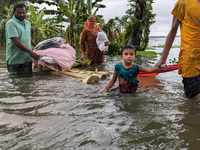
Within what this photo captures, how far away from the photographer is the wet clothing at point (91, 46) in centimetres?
650

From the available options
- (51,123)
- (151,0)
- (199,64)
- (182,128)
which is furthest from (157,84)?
(151,0)

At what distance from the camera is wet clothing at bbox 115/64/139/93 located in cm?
302

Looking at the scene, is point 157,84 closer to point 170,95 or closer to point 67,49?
point 170,95

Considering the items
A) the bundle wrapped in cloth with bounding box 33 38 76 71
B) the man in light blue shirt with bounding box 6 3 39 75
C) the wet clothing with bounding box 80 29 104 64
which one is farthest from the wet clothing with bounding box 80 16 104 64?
the man in light blue shirt with bounding box 6 3 39 75

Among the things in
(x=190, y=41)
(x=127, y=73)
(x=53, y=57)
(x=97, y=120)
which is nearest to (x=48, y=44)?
(x=53, y=57)

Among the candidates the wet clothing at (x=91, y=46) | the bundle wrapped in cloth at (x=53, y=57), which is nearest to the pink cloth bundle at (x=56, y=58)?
the bundle wrapped in cloth at (x=53, y=57)

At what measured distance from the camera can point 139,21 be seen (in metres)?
9.58

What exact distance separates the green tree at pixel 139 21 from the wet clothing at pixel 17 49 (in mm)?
6195

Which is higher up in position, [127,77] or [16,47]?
[16,47]

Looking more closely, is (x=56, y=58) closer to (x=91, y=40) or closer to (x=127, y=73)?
(x=91, y=40)

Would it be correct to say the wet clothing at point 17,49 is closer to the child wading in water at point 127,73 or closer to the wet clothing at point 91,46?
the wet clothing at point 91,46

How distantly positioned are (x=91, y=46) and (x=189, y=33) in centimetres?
452

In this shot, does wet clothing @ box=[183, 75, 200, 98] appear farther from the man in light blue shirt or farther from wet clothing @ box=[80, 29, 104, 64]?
wet clothing @ box=[80, 29, 104, 64]

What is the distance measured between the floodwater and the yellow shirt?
17.6 inches
